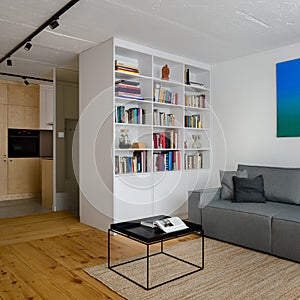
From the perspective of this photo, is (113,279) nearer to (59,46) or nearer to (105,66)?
(105,66)

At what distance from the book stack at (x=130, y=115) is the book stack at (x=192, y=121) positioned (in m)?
0.88

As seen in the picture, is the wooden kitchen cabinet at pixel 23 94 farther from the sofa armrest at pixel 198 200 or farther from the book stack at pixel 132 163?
the sofa armrest at pixel 198 200

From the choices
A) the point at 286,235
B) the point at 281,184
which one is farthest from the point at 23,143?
the point at 286,235

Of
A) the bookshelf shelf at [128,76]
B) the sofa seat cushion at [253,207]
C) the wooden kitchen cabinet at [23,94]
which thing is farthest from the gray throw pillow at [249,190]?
the wooden kitchen cabinet at [23,94]

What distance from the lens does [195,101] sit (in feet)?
17.0

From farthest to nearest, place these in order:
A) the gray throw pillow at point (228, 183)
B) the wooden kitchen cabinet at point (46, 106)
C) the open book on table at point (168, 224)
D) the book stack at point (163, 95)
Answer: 1. the wooden kitchen cabinet at point (46, 106)
2. the book stack at point (163, 95)
3. the gray throw pillow at point (228, 183)
4. the open book on table at point (168, 224)

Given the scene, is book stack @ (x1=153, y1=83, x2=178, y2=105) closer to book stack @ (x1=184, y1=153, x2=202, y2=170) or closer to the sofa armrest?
book stack @ (x1=184, y1=153, x2=202, y2=170)

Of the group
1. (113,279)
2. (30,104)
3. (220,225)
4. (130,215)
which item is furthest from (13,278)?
(30,104)

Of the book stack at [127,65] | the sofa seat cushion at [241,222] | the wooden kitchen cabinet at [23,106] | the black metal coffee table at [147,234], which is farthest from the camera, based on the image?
the wooden kitchen cabinet at [23,106]

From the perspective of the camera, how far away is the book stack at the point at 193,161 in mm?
5062

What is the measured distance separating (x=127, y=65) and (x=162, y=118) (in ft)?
3.07

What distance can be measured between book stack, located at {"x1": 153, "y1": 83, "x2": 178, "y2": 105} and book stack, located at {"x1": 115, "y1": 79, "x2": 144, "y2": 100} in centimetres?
27

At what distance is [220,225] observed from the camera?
3609 mm

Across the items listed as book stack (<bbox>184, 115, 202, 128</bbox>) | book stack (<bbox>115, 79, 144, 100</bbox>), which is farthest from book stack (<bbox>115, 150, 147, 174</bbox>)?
book stack (<bbox>184, 115, 202, 128</bbox>)
